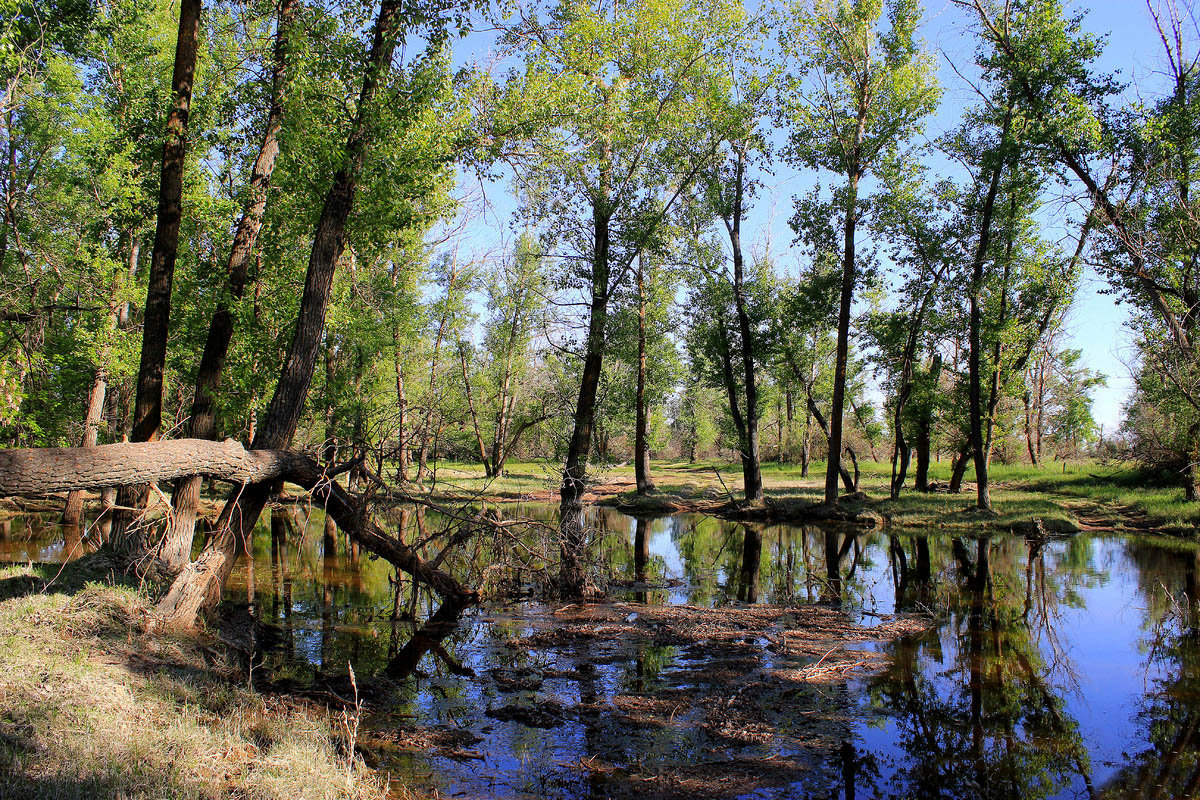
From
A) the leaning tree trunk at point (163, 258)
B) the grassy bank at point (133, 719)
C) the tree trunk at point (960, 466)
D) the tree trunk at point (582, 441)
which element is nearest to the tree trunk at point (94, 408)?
the leaning tree trunk at point (163, 258)

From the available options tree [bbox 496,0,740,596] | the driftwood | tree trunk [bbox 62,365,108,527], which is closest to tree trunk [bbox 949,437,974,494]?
tree [bbox 496,0,740,596]

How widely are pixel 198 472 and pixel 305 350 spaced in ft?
7.17

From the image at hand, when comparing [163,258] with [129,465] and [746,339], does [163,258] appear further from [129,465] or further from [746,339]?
[746,339]

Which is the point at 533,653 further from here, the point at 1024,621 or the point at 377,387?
the point at 377,387

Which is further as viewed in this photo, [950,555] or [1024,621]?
[950,555]

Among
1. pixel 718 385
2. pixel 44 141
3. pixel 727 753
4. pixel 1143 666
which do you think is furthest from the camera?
pixel 718 385

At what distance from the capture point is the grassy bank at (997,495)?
2255cm

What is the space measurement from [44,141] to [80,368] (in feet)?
23.4

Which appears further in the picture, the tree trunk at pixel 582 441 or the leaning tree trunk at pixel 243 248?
the tree trunk at pixel 582 441

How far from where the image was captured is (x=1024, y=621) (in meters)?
11.3

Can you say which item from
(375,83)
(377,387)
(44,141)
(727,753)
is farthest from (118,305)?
(727,753)

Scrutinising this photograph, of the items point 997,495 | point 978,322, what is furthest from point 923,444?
point 978,322

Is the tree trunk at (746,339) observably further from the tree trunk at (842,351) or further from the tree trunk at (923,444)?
the tree trunk at (923,444)

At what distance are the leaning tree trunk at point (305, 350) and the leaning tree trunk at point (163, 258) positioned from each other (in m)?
1.61
